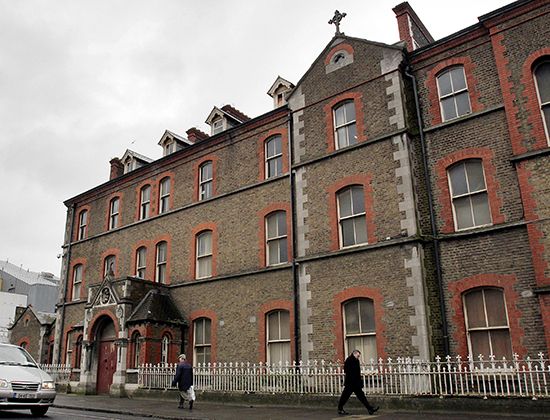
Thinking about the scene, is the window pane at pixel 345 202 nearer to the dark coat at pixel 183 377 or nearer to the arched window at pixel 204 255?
the arched window at pixel 204 255

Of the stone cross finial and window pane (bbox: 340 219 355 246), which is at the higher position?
the stone cross finial

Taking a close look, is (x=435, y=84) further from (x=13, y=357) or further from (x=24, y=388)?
(x=13, y=357)

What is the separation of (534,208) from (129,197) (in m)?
20.2

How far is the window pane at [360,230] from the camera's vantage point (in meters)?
16.7

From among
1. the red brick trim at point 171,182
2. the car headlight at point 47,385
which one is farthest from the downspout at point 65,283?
the car headlight at point 47,385

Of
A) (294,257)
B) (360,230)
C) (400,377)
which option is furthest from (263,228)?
(400,377)

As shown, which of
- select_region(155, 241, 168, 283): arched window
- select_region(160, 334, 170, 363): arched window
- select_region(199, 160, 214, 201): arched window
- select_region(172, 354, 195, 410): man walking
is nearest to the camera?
select_region(172, 354, 195, 410): man walking

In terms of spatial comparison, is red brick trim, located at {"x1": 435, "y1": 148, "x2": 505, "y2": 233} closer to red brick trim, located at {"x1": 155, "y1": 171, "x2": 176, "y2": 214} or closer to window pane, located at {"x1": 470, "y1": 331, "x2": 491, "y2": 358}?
window pane, located at {"x1": 470, "y1": 331, "x2": 491, "y2": 358}

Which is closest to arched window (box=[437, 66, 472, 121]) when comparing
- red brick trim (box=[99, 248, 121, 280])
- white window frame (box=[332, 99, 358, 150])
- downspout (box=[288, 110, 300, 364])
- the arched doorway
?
white window frame (box=[332, 99, 358, 150])

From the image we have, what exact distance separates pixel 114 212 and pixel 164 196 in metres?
4.48

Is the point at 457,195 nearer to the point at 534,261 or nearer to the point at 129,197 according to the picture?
the point at 534,261

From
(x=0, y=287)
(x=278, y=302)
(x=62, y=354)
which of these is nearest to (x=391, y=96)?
(x=278, y=302)

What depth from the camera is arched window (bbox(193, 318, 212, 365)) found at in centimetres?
2072

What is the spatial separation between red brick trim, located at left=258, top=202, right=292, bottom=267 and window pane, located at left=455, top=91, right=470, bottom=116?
281 inches
